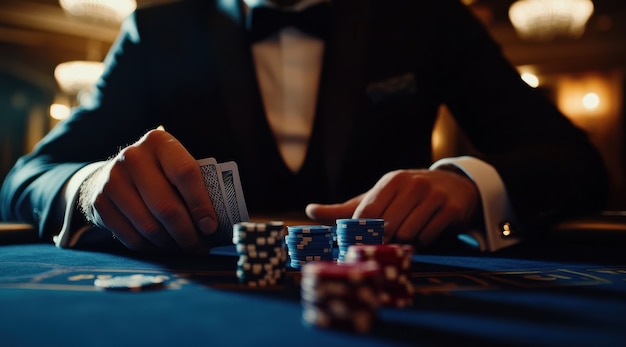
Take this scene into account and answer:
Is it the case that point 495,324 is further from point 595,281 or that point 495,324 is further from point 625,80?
point 625,80

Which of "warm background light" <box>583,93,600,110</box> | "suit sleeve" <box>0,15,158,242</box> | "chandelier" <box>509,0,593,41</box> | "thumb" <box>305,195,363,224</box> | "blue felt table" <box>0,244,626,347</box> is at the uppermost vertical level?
"chandelier" <box>509,0,593,41</box>

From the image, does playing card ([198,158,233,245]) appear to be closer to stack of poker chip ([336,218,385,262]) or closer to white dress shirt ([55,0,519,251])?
stack of poker chip ([336,218,385,262])

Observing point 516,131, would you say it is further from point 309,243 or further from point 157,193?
point 157,193

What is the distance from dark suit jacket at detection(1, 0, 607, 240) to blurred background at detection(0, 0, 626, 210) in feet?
19.2

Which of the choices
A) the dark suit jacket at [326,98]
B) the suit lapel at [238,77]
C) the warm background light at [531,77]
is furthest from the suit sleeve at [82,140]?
the warm background light at [531,77]

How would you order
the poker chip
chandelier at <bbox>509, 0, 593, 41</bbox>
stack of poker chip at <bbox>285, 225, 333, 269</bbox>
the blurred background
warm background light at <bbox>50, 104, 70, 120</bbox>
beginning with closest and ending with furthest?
the poker chip, stack of poker chip at <bbox>285, 225, 333, 269</bbox>, chandelier at <bbox>509, 0, 593, 41</bbox>, the blurred background, warm background light at <bbox>50, 104, 70, 120</bbox>

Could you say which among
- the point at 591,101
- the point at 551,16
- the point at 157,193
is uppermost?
the point at 551,16

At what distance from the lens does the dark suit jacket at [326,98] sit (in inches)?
106

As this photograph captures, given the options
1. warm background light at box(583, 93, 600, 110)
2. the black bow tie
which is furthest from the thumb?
warm background light at box(583, 93, 600, 110)

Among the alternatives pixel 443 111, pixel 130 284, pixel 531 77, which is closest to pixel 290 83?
pixel 130 284

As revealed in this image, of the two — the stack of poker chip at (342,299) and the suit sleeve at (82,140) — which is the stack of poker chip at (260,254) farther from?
the suit sleeve at (82,140)

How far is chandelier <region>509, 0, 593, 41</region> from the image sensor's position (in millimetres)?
6812

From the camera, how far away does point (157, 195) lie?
146 centimetres

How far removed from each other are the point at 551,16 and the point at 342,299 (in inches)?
289
